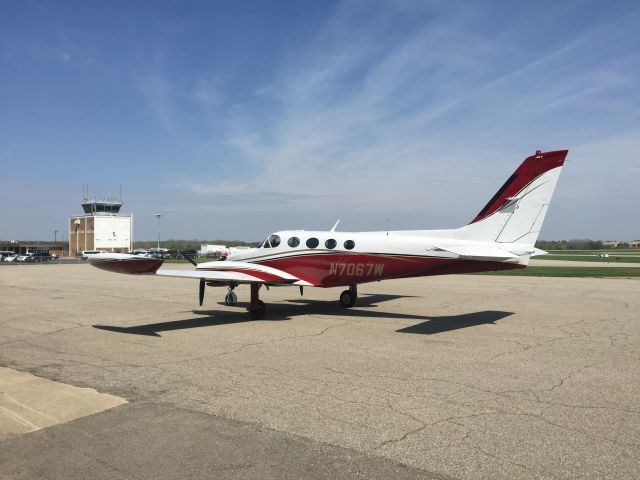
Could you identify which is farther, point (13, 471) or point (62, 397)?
point (62, 397)

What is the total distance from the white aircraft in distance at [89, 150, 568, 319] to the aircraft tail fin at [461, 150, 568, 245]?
0.09 feet

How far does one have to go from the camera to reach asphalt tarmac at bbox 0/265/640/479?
4953mm

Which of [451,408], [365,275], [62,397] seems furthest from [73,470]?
[365,275]

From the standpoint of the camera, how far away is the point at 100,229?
110438 millimetres

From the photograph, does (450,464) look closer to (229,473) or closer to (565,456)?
(565,456)

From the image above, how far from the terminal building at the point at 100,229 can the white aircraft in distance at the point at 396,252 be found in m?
105

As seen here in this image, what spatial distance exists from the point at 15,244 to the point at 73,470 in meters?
152

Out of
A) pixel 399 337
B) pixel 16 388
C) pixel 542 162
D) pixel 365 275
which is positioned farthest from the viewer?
pixel 365 275

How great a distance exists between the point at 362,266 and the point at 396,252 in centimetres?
129

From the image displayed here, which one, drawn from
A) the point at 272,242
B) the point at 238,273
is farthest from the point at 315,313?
the point at 238,273

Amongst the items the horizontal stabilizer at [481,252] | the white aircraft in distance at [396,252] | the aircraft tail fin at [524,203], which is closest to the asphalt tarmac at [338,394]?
the white aircraft in distance at [396,252]

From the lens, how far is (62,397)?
714 centimetres

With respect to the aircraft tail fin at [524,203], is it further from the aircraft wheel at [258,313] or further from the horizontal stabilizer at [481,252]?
the aircraft wheel at [258,313]

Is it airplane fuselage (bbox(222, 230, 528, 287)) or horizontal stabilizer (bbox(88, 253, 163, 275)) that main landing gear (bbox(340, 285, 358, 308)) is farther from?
horizontal stabilizer (bbox(88, 253, 163, 275))
